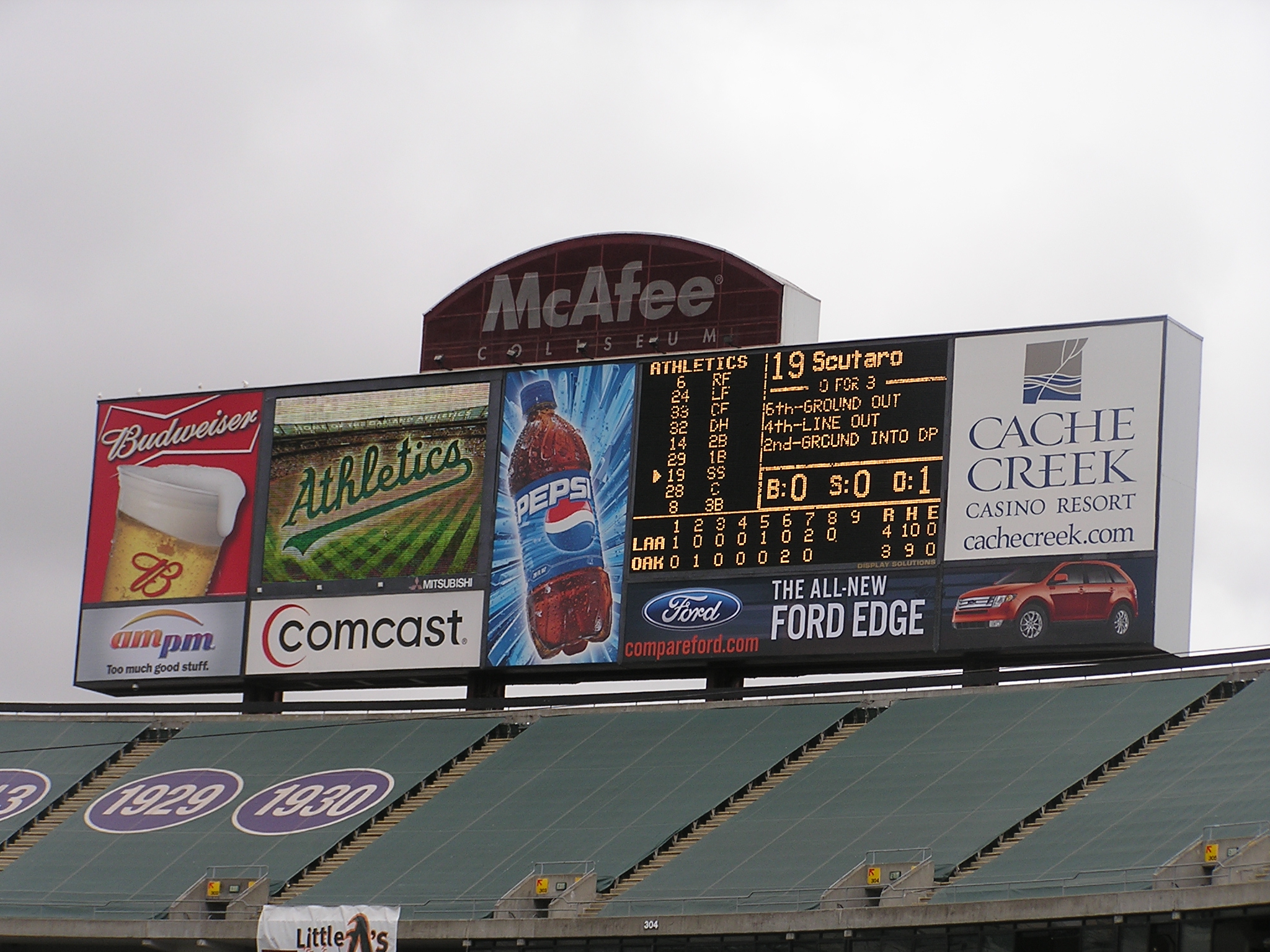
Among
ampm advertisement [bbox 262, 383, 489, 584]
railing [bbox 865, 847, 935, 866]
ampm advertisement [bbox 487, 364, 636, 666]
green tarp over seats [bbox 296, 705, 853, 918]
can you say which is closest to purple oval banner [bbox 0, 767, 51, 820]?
ampm advertisement [bbox 262, 383, 489, 584]

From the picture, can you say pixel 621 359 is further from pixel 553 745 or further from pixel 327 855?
pixel 327 855

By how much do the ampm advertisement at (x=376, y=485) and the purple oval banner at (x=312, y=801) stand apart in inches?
131

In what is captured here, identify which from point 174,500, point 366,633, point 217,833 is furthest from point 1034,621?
point 174,500

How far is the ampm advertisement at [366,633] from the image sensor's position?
4041cm

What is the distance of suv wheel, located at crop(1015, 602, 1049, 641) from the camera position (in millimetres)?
36000

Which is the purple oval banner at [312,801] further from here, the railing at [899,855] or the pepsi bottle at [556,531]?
the railing at [899,855]

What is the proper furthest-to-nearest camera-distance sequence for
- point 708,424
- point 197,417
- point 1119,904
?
point 197,417 < point 708,424 < point 1119,904

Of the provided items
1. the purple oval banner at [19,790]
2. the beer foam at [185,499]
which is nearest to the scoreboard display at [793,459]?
the beer foam at [185,499]

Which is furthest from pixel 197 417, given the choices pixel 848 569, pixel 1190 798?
pixel 1190 798

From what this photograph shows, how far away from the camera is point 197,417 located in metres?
43.8

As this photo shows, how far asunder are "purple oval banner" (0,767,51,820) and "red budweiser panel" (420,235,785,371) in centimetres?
998

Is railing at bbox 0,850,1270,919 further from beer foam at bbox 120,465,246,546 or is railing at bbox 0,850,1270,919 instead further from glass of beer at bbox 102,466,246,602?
beer foam at bbox 120,465,246,546

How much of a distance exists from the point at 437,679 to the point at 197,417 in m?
6.78

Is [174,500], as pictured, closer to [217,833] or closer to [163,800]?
[163,800]
